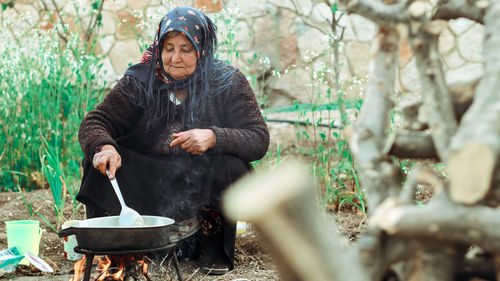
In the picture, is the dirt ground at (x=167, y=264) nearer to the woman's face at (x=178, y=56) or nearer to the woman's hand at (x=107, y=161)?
the woman's hand at (x=107, y=161)

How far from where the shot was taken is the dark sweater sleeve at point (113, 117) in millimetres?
3117

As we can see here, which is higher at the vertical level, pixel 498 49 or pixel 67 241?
pixel 498 49

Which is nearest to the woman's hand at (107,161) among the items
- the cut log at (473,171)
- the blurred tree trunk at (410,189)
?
the blurred tree trunk at (410,189)

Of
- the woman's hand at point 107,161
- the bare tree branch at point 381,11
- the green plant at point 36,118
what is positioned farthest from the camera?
the green plant at point 36,118

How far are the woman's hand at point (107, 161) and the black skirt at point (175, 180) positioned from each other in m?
0.19

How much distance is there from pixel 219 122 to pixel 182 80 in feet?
1.07

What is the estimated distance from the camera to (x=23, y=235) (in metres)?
3.27

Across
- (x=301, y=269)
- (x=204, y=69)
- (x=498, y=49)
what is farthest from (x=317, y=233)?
(x=204, y=69)

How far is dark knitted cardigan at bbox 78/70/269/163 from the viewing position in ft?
10.4

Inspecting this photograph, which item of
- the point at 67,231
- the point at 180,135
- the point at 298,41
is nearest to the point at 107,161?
the point at 180,135

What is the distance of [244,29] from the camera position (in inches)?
271

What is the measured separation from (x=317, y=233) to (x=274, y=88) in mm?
5661

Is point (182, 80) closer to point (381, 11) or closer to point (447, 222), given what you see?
point (381, 11)

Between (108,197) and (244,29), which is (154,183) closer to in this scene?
(108,197)
